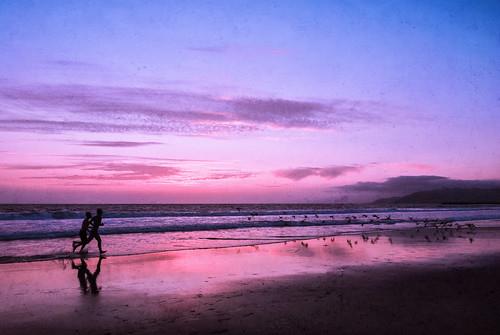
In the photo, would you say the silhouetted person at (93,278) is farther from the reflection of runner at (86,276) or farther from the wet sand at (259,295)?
the wet sand at (259,295)

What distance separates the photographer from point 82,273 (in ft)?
43.2

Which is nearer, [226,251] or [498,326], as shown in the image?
[498,326]

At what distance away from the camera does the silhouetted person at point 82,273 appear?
10.9 m

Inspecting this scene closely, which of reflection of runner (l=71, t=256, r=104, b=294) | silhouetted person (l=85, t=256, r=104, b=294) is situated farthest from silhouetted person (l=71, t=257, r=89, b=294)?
silhouetted person (l=85, t=256, r=104, b=294)

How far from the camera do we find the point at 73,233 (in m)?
27.3

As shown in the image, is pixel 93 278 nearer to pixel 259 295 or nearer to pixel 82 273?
pixel 82 273

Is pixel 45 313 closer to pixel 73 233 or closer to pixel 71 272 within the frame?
pixel 71 272

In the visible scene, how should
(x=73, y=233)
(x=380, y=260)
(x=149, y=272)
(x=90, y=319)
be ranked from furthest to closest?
1. (x=73, y=233)
2. (x=380, y=260)
3. (x=149, y=272)
4. (x=90, y=319)

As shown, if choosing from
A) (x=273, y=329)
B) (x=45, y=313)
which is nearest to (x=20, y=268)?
(x=45, y=313)

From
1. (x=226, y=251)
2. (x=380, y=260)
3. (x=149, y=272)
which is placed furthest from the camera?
(x=226, y=251)

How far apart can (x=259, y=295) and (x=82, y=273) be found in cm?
618

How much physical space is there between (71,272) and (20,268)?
6.68 feet

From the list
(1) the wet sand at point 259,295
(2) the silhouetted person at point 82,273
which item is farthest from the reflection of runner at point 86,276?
(1) the wet sand at point 259,295

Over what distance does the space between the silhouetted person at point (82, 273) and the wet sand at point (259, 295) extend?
17 cm
